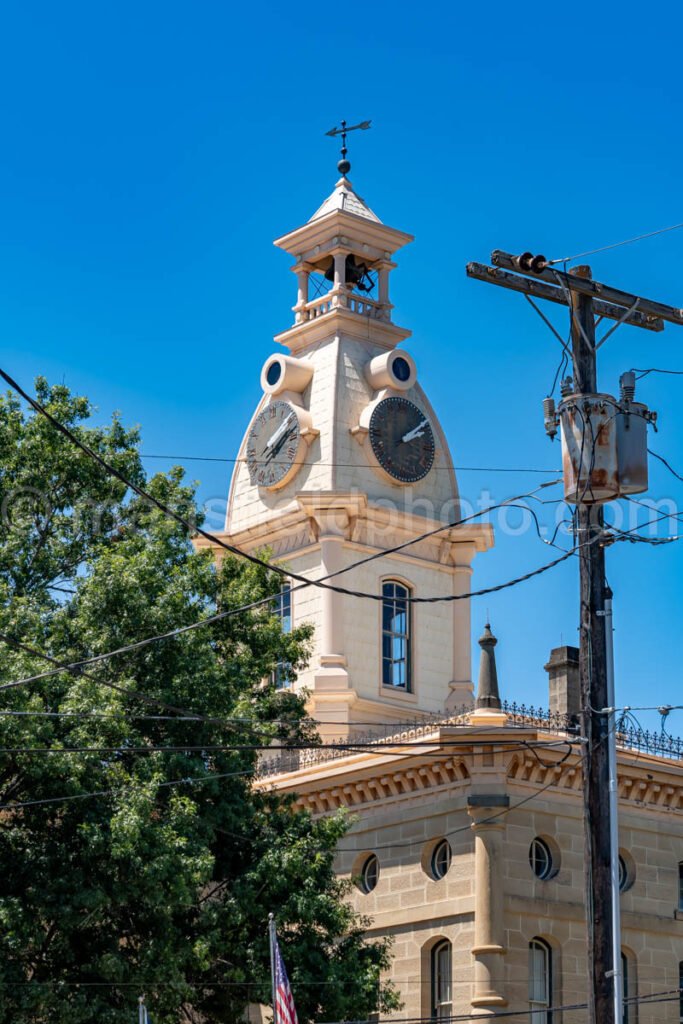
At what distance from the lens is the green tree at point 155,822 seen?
102 feet

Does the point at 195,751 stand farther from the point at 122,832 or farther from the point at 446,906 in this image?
the point at 446,906

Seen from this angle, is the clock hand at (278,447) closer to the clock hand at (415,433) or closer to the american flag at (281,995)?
the clock hand at (415,433)

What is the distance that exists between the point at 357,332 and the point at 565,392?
3048 centimetres

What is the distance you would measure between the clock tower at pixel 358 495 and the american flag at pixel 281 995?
1868 cm

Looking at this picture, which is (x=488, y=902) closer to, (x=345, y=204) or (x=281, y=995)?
(x=281, y=995)

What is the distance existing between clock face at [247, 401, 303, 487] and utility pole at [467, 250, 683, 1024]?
27689mm

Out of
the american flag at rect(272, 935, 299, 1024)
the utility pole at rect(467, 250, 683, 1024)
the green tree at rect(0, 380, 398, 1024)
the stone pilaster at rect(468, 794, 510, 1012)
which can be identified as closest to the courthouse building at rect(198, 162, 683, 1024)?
the stone pilaster at rect(468, 794, 510, 1012)

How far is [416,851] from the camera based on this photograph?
126 feet

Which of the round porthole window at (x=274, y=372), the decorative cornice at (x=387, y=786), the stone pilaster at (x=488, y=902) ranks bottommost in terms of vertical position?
the stone pilaster at (x=488, y=902)

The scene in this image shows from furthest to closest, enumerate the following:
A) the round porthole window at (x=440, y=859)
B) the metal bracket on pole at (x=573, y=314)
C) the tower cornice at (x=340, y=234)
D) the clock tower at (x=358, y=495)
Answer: the tower cornice at (x=340, y=234) < the clock tower at (x=358, y=495) < the round porthole window at (x=440, y=859) < the metal bracket on pole at (x=573, y=314)

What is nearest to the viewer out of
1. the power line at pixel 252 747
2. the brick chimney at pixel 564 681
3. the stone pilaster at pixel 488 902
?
the power line at pixel 252 747

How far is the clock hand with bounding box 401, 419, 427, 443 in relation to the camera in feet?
172

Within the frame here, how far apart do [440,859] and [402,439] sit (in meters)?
16.4

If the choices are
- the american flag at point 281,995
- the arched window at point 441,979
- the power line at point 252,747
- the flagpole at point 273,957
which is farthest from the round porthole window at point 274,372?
the american flag at point 281,995
